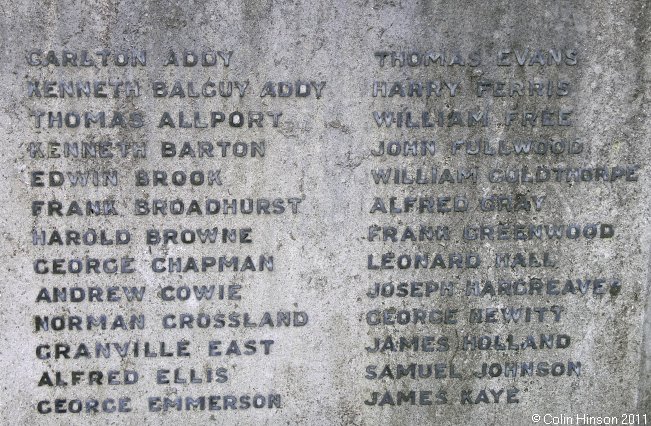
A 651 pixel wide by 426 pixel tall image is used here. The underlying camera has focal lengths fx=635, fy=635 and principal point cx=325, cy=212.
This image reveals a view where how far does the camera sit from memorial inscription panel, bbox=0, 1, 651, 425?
253 cm

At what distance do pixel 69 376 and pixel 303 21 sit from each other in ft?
5.77

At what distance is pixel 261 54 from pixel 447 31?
0.76 meters

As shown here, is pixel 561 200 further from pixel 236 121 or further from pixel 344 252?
pixel 236 121

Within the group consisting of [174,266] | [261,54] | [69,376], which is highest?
[261,54]

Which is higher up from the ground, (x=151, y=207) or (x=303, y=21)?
(x=303, y=21)

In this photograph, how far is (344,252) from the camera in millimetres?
2686

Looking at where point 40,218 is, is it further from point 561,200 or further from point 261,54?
point 561,200

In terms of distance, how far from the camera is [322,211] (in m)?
2.65

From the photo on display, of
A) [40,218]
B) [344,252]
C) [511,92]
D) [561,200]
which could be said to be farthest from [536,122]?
[40,218]

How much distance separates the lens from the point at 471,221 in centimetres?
268

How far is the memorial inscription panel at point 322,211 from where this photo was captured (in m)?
2.53

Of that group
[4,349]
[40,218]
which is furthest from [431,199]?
Result: [4,349]

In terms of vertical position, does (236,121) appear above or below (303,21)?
below

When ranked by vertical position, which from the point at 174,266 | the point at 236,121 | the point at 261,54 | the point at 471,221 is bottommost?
the point at 174,266
